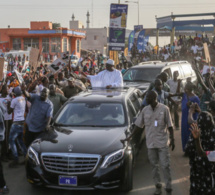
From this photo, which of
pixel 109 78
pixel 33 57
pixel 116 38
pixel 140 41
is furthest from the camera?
pixel 140 41

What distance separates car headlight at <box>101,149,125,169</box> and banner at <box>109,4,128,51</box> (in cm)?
1257

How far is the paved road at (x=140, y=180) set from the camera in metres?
7.02

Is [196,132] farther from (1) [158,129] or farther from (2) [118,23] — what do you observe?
(2) [118,23]

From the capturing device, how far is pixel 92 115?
312 inches

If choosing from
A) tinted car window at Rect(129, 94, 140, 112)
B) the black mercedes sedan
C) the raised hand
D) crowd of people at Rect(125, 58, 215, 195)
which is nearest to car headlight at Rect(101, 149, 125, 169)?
the black mercedes sedan

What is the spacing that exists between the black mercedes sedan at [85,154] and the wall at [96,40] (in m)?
94.7

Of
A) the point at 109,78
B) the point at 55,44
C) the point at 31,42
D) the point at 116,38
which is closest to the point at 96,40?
the point at 31,42

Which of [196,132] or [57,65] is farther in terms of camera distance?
[57,65]

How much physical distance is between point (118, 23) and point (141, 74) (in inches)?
199

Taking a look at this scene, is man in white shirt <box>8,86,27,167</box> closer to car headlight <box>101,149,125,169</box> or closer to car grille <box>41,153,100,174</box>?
car grille <box>41,153,100,174</box>

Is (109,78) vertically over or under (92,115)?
over

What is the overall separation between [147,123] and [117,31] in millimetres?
12662

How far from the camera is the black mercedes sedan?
6457mm

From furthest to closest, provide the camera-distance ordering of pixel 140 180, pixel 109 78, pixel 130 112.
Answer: pixel 109 78, pixel 130 112, pixel 140 180
